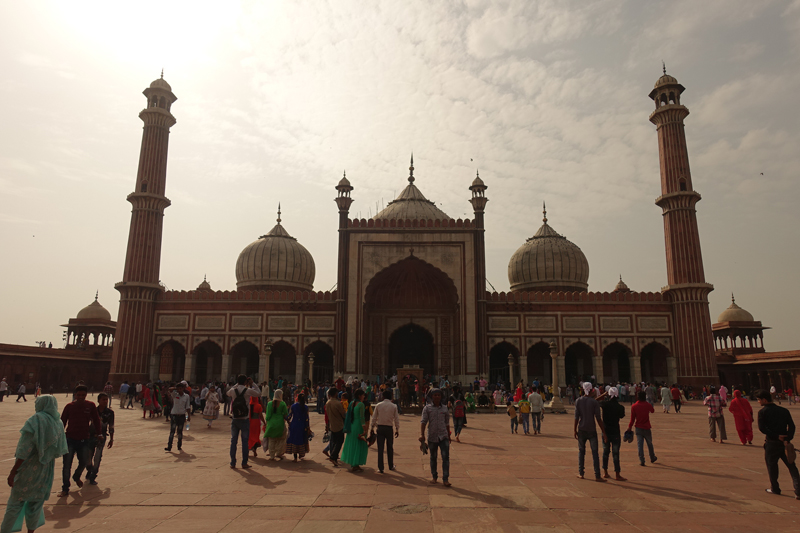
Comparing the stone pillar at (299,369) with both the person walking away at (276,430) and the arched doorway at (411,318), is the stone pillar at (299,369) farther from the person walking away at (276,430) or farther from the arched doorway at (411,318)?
the person walking away at (276,430)

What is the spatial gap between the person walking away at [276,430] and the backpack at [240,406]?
0.58 metres

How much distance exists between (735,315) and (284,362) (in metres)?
33.5

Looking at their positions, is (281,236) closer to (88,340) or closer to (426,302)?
(426,302)

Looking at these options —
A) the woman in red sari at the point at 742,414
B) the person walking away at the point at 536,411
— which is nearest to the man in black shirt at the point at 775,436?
the woman in red sari at the point at 742,414

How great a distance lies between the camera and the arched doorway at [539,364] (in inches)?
1222

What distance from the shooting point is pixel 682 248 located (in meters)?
29.4

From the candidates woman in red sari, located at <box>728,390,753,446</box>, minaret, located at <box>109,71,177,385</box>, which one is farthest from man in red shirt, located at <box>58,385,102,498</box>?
minaret, located at <box>109,71,177,385</box>

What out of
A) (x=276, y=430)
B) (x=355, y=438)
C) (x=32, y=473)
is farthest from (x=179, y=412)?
(x=32, y=473)

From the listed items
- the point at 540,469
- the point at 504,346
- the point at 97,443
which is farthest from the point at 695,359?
the point at 97,443

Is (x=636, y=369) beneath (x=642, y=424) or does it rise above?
above

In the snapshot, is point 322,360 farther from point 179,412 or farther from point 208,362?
point 179,412

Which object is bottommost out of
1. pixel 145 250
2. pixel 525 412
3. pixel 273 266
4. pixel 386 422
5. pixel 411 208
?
pixel 525 412

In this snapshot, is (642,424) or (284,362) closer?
(642,424)

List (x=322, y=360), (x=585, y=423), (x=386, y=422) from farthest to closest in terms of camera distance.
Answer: (x=322, y=360), (x=386, y=422), (x=585, y=423)
